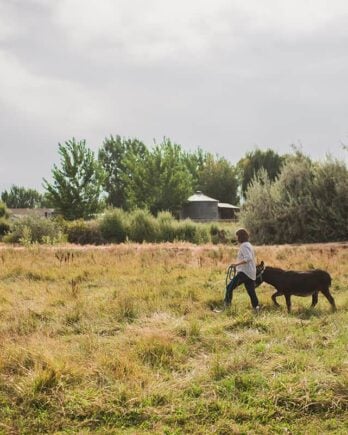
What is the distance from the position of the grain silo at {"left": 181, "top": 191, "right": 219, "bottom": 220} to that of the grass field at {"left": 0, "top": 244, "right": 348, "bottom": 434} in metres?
38.5

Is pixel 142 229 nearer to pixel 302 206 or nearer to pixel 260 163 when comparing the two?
pixel 302 206

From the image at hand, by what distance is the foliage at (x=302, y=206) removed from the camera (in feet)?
75.3

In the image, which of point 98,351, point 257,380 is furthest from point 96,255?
point 257,380

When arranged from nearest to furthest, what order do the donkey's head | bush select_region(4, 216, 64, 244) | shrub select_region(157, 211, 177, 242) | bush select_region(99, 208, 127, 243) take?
the donkey's head → bush select_region(4, 216, 64, 244) → shrub select_region(157, 211, 177, 242) → bush select_region(99, 208, 127, 243)

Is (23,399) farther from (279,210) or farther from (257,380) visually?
(279,210)

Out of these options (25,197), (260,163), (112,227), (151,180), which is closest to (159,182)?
(151,180)

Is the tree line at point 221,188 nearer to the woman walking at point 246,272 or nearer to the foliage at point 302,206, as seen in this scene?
the foliage at point 302,206

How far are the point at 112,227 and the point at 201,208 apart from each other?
73.9 ft

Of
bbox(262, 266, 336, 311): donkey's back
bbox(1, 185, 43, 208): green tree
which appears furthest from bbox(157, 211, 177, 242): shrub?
bbox(1, 185, 43, 208): green tree

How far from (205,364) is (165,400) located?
111 cm

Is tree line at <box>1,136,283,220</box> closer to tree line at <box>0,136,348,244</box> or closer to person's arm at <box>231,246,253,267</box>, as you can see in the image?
tree line at <box>0,136,348,244</box>

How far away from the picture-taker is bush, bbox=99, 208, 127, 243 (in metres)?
28.8

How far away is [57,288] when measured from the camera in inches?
473

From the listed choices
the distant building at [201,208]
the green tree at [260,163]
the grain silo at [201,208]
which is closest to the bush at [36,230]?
the distant building at [201,208]
